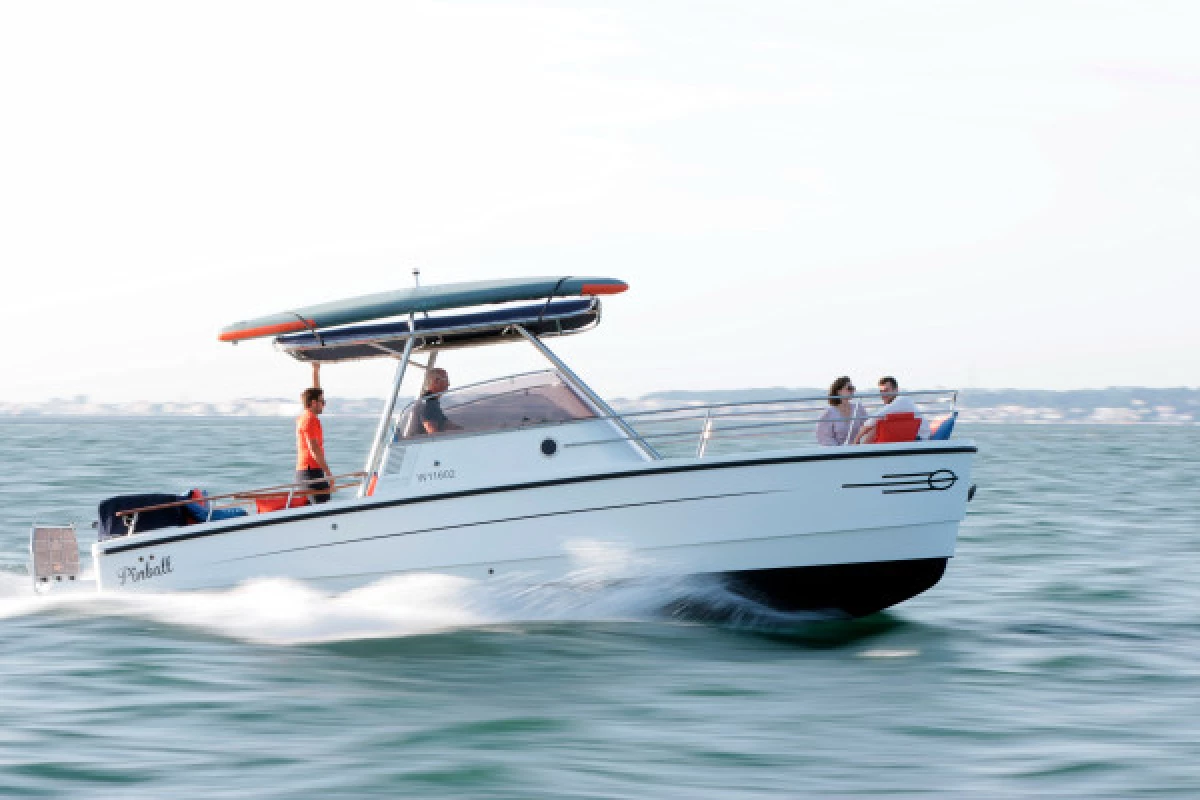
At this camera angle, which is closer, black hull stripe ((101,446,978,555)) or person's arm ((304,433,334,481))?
black hull stripe ((101,446,978,555))

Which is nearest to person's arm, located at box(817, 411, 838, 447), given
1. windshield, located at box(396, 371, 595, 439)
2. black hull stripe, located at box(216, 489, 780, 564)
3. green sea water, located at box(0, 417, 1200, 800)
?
black hull stripe, located at box(216, 489, 780, 564)

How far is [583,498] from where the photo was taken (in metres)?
A: 9.56

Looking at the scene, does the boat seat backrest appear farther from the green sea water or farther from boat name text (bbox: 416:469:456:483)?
boat name text (bbox: 416:469:456:483)

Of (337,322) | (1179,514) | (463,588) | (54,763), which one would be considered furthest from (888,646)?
(1179,514)

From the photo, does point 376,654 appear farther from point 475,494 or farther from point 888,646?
point 888,646

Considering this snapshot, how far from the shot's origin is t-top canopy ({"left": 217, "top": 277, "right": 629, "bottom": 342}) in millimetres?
10133

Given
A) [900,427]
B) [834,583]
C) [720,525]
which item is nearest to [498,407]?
[720,525]

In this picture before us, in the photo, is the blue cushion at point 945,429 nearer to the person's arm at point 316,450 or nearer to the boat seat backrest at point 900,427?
the boat seat backrest at point 900,427

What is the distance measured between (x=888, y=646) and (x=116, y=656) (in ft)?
15.7

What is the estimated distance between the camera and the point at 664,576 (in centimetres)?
963

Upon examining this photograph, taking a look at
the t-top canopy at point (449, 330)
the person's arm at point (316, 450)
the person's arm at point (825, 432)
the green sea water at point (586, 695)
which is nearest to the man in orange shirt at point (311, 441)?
the person's arm at point (316, 450)

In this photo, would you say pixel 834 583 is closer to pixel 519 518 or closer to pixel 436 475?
pixel 519 518

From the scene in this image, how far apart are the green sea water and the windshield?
108cm

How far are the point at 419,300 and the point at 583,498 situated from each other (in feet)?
6.08
